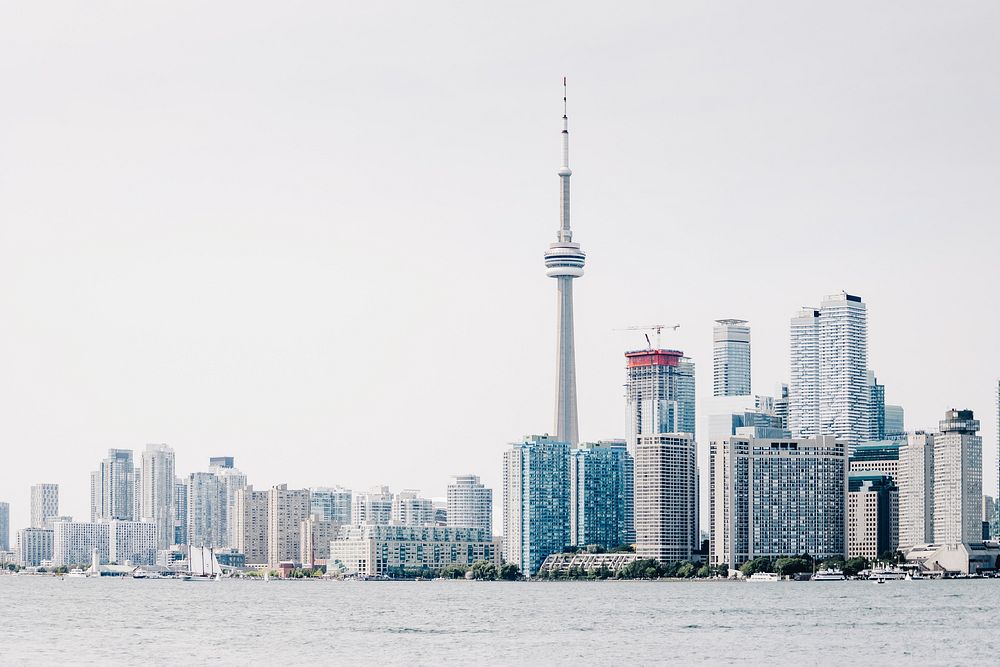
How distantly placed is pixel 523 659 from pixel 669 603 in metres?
84.0

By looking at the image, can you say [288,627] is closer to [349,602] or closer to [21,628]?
[21,628]

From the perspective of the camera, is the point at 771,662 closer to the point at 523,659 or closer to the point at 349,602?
the point at 523,659

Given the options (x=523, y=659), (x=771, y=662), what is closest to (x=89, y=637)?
(x=523, y=659)

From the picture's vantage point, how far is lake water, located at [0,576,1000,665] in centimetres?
9912

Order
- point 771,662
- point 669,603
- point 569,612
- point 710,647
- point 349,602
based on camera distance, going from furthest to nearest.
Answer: point 349,602 < point 669,603 < point 569,612 < point 710,647 < point 771,662

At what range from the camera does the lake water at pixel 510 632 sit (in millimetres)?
99125

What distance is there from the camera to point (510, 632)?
122m

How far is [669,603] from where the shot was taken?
17912 centimetres

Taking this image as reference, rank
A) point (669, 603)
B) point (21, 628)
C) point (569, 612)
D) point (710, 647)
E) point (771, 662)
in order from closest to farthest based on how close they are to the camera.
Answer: point (771, 662), point (710, 647), point (21, 628), point (569, 612), point (669, 603)

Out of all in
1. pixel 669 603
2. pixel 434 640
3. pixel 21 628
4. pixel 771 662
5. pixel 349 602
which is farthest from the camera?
pixel 349 602

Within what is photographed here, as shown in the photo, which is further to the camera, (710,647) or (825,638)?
(825,638)

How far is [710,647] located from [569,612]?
52549 millimetres

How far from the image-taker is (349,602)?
636 ft

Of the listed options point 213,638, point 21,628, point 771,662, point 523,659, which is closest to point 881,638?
point 771,662
